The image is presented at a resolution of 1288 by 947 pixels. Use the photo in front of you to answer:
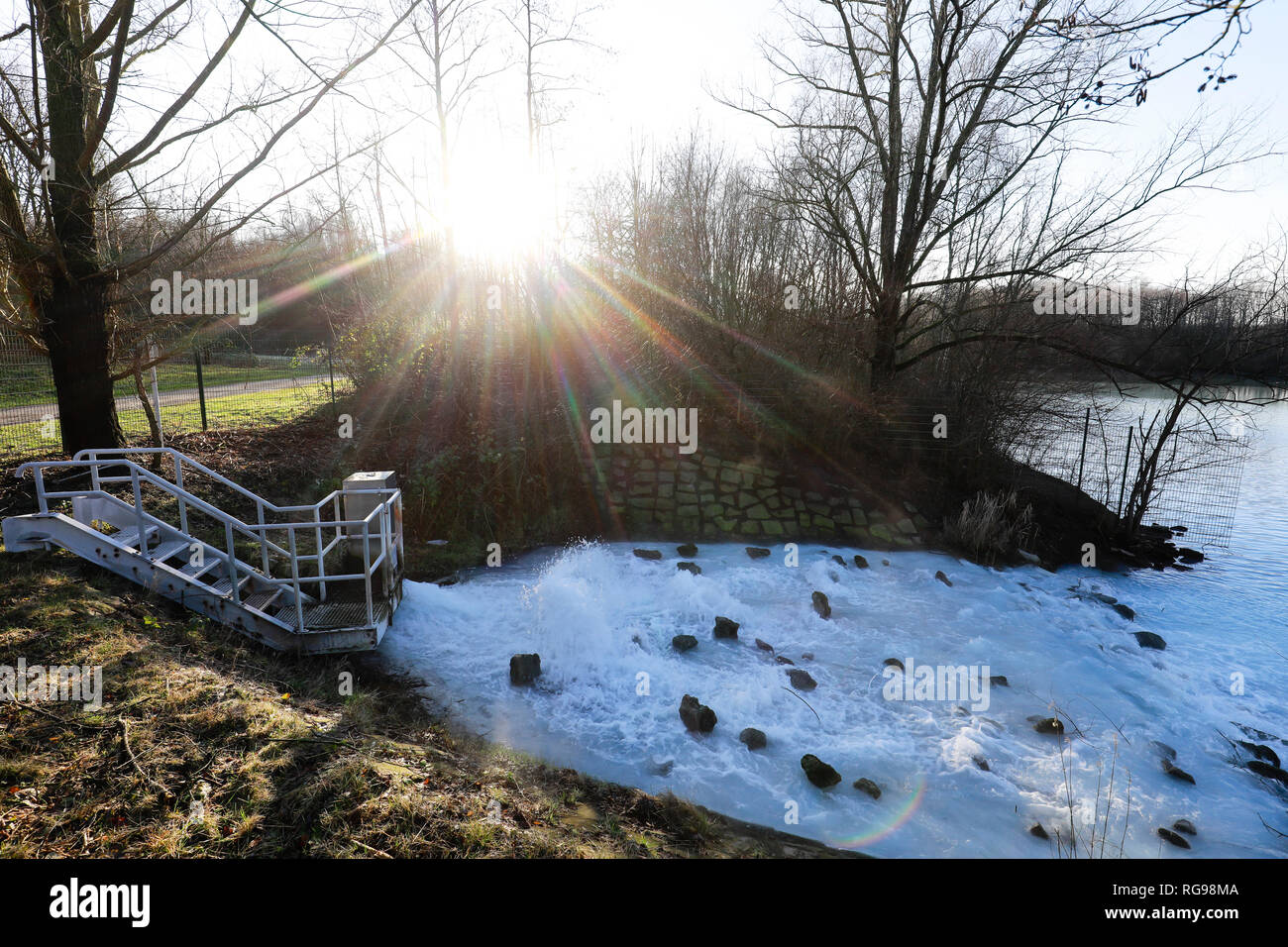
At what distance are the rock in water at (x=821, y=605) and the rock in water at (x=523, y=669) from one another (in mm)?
4158

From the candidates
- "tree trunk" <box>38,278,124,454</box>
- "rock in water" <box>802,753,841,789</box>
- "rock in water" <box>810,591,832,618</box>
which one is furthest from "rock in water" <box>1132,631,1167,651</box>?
"tree trunk" <box>38,278,124,454</box>

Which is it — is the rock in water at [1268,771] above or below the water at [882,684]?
below

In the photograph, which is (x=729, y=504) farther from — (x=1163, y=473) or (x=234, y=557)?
(x=1163, y=473)

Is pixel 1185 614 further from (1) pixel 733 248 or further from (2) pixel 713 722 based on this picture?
(1) pixel 733 248

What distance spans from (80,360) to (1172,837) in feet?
42.0

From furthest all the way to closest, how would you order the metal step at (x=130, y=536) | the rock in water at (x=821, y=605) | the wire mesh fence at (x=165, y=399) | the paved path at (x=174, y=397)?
the paved path at (x=174, y=397)
the wire mesh fence at (x=165, y=399)
the rock in water at (x=821, y=605)
the metal step at (x=130, y=536)

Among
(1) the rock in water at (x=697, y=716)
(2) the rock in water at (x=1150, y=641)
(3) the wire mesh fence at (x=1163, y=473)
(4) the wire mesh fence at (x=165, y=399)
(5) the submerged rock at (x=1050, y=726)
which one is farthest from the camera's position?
(3) the wire mesh fence at (x=1163, y=473)

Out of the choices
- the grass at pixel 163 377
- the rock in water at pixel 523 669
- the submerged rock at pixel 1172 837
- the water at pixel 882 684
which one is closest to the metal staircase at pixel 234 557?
the water at pixel 882 684

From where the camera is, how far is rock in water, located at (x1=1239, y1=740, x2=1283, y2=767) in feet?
19.1

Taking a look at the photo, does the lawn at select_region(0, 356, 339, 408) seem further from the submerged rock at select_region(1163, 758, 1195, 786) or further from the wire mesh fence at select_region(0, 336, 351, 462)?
the submerged rock at select_region(1163, 758, 1195, 786)

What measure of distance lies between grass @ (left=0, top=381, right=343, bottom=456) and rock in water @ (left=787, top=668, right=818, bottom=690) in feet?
36.9

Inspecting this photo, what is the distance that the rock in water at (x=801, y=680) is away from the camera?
6512mm

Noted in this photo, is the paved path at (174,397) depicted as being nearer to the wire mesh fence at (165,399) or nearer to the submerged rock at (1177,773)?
the wire mesh fence at (165,399)

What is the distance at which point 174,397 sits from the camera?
54.9ft
